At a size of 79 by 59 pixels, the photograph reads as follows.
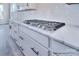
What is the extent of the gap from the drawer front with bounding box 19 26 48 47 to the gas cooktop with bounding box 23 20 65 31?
6 cm

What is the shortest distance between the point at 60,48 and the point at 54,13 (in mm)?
294

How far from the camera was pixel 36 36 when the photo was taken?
3.98ft

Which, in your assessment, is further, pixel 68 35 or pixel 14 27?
pixel 14 27

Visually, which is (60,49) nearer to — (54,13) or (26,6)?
(54,13)

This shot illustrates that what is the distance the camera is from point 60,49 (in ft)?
3.67

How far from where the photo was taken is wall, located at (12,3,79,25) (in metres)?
1.12

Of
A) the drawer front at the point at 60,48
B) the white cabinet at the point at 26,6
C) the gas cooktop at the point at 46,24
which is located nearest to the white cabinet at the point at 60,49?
the drawer front at the point at 60,48

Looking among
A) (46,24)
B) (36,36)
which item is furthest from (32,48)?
(46,24)

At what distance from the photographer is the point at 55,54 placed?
1.18 meters

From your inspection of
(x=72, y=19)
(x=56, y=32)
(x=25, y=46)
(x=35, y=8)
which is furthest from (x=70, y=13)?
(x=25, y=46)

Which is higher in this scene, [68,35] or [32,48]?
[68,35]

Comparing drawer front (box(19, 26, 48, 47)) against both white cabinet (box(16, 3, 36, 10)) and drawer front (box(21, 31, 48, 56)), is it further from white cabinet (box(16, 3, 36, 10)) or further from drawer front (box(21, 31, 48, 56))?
white cabinet (box(16, 3, 36, 10))

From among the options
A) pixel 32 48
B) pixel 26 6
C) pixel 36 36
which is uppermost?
pixel 26 6

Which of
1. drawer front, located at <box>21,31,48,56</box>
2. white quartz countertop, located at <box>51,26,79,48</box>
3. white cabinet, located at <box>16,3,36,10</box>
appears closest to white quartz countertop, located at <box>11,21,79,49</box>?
white quartz countertop, located at <box>51,26,79,48</box>
